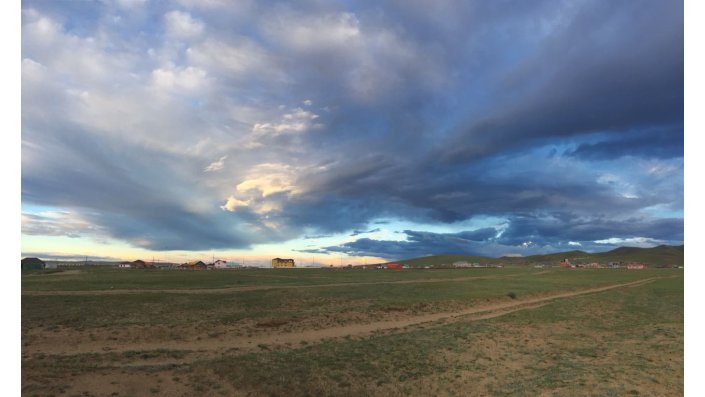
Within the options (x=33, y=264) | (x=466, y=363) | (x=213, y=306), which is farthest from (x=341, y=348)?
(x=33, y=264)

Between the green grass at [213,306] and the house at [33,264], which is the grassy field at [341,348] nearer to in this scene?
the green grass at [213,306]

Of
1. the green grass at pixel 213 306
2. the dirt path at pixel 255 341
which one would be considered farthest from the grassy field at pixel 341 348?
the green grass at pixel 213 306

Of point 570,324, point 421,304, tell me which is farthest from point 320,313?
point 570,324

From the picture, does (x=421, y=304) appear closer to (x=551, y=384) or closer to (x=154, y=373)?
(x=551, y=384)

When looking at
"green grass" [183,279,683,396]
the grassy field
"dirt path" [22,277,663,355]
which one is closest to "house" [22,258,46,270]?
the grassy field

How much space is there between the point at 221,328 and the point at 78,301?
2069 centimetres

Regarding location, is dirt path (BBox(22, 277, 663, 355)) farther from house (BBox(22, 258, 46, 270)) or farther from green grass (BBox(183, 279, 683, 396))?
house (BBox(22, 258, 46, 270))

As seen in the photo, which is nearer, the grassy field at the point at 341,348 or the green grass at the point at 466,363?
the grassy field at the point at 341,348

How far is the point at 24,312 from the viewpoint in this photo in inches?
1302

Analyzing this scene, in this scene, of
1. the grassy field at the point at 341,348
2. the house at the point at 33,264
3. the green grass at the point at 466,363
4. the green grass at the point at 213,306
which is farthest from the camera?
the house at the point at 33,264

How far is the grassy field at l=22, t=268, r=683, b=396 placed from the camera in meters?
17.3

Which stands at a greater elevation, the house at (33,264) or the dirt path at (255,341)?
the dirt path at (255,341)

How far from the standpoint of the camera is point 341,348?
24141mm

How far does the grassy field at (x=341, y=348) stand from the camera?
56.8 ft
